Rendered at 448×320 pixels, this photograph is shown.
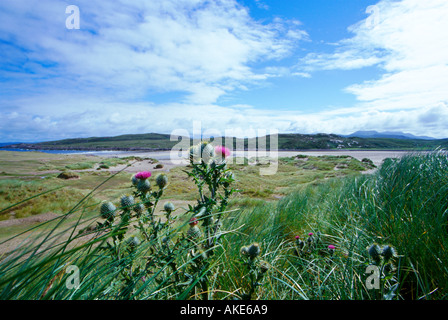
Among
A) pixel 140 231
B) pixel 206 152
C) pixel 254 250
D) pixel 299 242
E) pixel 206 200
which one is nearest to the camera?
pixel 254 250

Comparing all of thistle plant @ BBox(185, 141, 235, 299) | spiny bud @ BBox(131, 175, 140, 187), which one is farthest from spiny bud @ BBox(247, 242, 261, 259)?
spiny bud @ BBox(131, 175, 140, 187)

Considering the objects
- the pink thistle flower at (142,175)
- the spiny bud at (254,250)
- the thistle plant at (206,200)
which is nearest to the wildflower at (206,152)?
the thistle plant at (206,200)

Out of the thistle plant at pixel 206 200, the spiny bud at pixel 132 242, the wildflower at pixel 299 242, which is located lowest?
the wildflower at pixel 299 242

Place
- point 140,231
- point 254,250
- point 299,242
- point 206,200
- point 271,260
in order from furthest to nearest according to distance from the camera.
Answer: point 299,242 → point 271,260 → point 140,231 → point 206,200 → point 254,250

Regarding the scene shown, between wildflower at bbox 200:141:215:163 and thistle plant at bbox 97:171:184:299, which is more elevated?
wildflower at bbox 200:141:215:163

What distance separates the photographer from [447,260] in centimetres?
168

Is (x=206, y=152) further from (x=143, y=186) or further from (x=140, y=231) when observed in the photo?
(x=140, y=231)

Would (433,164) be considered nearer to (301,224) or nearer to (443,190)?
(443,190)

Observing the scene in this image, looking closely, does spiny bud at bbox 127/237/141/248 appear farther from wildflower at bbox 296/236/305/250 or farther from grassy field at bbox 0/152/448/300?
wildflower at bbox 296/236/305/250

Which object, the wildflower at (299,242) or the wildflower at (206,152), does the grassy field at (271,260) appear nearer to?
the wildflower at (299,242)

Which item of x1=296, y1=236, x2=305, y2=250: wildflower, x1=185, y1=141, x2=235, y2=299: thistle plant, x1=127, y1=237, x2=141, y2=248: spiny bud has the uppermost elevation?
x1=185, y1=141, x2=235, y2=299: thistle plant

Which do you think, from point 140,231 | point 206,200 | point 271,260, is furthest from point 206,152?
point 271,260

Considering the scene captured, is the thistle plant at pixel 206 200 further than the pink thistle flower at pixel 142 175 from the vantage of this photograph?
No
